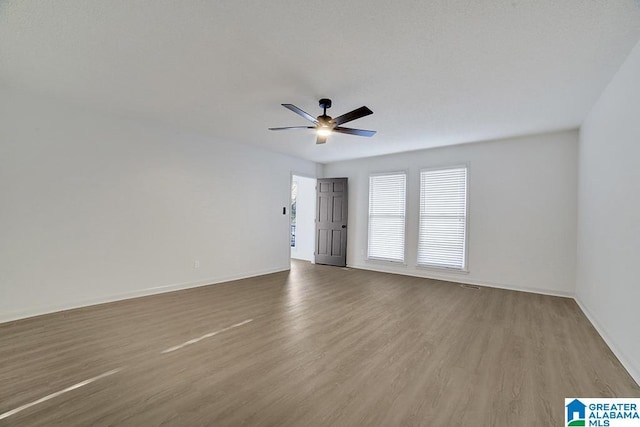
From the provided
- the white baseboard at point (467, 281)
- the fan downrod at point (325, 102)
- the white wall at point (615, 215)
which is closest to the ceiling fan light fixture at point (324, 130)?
the fan downrod at point (325, 102)

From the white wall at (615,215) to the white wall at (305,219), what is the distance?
5.54 metres

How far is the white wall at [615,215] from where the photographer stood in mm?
2238

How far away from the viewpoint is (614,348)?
258cm

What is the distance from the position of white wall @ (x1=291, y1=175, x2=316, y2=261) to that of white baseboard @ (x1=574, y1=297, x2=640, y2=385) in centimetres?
556

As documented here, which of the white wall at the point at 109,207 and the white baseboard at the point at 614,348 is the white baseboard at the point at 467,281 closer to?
the white baseboard at the point at 614,348

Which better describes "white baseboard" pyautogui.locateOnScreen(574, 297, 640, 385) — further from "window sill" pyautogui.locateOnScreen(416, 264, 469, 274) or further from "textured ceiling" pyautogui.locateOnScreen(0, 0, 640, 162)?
"textured ceiling" pyautogui.locateOnScreen(0, 0, 640, 162)

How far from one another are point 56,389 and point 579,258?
6.11m

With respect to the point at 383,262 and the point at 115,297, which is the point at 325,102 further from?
the point at 383,262

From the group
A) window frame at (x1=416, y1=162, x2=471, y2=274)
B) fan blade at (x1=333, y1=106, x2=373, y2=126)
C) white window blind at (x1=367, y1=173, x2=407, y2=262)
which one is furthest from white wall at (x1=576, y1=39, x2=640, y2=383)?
white window blind at (x1=367, y1=173, x2=407, y2=262)

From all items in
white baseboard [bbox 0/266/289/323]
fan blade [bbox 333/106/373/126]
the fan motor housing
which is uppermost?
the fan motor housing

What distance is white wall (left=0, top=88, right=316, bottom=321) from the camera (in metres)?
3.24

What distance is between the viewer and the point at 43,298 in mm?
3367

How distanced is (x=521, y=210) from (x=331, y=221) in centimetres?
396

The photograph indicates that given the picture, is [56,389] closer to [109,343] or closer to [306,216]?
[109,343]
